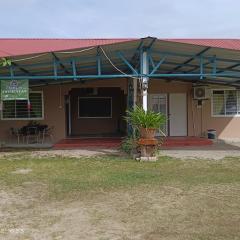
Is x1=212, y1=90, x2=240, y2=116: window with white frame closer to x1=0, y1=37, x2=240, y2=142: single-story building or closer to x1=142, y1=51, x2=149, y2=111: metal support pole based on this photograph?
x1=0, y1=37, x2=240, y2=142: single-story building

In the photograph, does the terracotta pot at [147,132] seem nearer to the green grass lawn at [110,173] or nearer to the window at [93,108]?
the green grass lawn at [110,173]

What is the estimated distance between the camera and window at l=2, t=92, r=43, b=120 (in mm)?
20078

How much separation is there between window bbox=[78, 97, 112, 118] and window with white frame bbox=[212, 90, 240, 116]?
4985 millimetres

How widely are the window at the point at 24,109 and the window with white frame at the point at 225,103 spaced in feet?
24.0

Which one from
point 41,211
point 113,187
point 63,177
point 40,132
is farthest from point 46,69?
point 41,211

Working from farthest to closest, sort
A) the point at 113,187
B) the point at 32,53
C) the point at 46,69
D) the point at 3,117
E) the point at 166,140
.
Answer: the point at 3,117 < the point at 166,140 < the point at 46,69 < the point at 32,53 < the point at 113,187

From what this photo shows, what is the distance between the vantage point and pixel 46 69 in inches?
649

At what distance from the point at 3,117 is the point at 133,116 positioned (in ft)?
26.9

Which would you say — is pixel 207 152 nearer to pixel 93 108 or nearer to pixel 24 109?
pixel 24 109

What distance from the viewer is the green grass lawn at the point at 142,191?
648 centimetres

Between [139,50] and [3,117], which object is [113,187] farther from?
[3,117]

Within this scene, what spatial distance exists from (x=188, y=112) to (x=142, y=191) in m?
12.3

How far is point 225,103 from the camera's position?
68.8 feet

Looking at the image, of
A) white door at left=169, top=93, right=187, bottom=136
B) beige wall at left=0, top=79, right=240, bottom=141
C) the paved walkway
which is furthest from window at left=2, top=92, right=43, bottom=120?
white door at left=169, top=93, right=187, bottom=136
